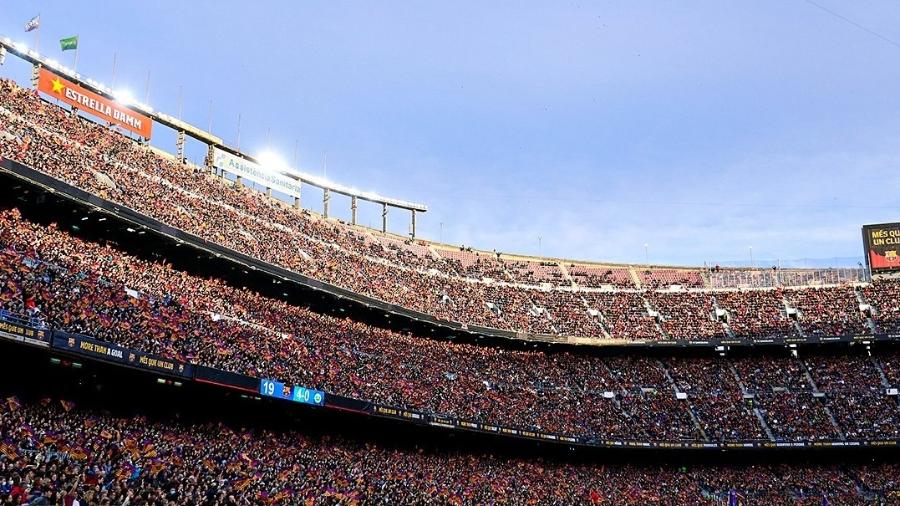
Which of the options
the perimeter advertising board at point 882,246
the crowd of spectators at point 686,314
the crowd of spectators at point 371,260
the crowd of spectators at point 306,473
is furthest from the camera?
the perimeter advertising board at point 882,246

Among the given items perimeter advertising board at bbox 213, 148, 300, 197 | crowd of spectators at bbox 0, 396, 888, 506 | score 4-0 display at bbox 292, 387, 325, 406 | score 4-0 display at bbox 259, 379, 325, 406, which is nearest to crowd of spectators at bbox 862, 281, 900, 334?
crowd of spectators at bbox 0, 396, 888, 506

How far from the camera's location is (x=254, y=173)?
60969 mm

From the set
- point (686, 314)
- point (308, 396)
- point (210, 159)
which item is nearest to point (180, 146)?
point (210, 159)

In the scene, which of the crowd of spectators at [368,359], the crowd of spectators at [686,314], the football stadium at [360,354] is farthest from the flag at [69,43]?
the crowd of spectators at [686,314]

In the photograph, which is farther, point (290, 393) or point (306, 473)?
point (290, 393)

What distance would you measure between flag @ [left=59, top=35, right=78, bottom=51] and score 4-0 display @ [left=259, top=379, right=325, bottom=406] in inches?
1128

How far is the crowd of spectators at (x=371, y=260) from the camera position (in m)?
38.1

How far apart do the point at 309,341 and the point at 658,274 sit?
45.5 metres

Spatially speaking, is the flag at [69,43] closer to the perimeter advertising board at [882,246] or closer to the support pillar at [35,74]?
the support pillar at [35,74]

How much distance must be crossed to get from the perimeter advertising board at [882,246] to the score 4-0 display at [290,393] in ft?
190

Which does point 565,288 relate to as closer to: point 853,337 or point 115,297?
point 853,337

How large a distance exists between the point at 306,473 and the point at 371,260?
91.2ft

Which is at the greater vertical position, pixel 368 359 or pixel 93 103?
pixel 93 103

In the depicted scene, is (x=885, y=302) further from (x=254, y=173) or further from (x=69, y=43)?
(x=69, y=43)
